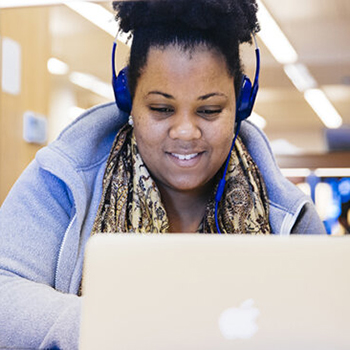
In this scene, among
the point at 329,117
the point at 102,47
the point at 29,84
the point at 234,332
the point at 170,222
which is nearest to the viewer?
the point at 234,332

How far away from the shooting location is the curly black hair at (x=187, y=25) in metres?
1.11

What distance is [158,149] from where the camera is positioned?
115cm

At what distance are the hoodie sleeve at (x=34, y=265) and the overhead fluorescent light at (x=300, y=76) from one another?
12.6ft

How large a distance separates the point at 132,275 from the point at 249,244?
11 centimetres

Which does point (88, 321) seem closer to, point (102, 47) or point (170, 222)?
point (170, 222)

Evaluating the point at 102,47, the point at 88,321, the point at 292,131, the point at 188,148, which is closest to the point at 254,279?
the point at 88,321

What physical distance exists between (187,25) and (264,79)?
13.9 feet

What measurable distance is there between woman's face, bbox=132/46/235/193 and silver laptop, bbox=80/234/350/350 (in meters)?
0.60

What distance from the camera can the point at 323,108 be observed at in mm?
5336

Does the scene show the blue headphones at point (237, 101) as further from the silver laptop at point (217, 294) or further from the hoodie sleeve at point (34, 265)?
the silver laptop at point (217, 294)

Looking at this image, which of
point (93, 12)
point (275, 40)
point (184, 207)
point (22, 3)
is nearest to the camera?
point (184, 207)

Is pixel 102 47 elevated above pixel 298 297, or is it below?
above

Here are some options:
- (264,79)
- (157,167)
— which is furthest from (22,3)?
(264,79)

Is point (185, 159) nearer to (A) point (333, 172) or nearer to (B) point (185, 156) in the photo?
(B) point (185, 156)
